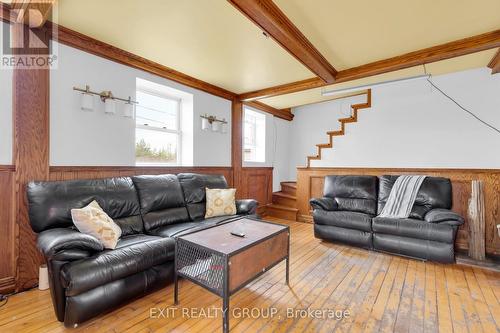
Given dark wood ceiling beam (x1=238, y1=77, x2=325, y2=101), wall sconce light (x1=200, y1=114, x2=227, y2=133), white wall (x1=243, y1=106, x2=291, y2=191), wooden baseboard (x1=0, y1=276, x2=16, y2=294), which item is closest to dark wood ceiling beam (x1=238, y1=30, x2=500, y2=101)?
dark wood ceiling beam (x1=238, y1=77, x2=325, y2=101)

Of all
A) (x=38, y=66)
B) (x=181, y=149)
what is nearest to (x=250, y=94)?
(x=181, y=149)

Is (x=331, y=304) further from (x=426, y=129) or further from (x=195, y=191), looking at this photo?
(x=426, y=129)

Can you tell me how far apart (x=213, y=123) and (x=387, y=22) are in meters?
2.73

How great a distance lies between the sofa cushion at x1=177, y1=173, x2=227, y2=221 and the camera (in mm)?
3094

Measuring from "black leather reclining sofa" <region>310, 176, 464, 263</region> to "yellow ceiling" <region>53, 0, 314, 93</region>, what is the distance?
2.00 meters

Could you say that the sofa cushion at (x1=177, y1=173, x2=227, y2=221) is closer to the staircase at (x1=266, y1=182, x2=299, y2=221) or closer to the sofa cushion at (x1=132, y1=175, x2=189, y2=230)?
the sofa cushion at (x1=132, y1=175, x2=189, y2=230)

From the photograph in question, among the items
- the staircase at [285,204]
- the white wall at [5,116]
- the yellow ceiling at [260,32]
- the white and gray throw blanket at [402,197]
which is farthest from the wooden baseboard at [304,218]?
the white wall at [5,116]

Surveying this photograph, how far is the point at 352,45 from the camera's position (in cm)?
273

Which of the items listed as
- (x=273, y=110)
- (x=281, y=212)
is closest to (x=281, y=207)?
(x=281, y=212)

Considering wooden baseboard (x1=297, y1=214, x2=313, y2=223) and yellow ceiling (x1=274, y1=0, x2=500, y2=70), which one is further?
wooden baseboard (x1=297, y1=214, x2=313, y2=223)

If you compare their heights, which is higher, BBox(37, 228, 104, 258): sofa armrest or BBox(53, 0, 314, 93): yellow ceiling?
BBox(53, 0, 314, 93): yellow ceiling

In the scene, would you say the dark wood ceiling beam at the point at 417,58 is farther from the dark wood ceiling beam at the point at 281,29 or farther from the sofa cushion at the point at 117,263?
the sofa cushion at the point at 117,263

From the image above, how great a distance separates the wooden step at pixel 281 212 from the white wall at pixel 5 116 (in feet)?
14.0

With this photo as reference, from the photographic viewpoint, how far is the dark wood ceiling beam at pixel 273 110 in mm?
4917
